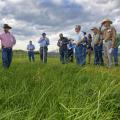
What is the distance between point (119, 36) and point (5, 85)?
35.6ft

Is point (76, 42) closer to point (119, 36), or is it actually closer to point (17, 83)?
point (119, 36)

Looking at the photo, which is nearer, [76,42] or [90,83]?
[90,83]

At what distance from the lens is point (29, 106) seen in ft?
19.8

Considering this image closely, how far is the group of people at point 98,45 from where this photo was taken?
45.4ft

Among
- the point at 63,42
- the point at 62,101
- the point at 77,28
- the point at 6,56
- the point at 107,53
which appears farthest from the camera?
the point at 63,42

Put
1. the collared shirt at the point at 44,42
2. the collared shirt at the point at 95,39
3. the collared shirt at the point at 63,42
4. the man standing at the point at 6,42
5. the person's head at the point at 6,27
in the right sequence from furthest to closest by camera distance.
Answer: the collared shirt at the point at 44,42, the collared shirt at the point at 63,42, the collared shirt at the point at 95,39, the man standing at the point at 6,42, the person's head at the point at 6,27

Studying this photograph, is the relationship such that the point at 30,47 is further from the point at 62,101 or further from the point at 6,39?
the point at 62,101

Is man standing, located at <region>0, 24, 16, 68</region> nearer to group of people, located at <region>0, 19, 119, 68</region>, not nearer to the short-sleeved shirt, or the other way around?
group of people, located at <region>0, 19, 119, 68</region>

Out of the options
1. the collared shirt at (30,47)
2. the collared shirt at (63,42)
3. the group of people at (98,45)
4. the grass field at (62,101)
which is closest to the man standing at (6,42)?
the group of people at (98,45)

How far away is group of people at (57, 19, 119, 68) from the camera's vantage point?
1384 cm

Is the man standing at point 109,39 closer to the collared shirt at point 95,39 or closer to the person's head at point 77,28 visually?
the person's head at point 77,28

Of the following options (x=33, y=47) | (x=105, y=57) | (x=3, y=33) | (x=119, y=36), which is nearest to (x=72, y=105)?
(x=105, y=57)

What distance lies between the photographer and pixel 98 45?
1753 centimetres

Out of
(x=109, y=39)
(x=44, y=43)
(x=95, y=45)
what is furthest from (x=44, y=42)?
(x=109, y=39)
